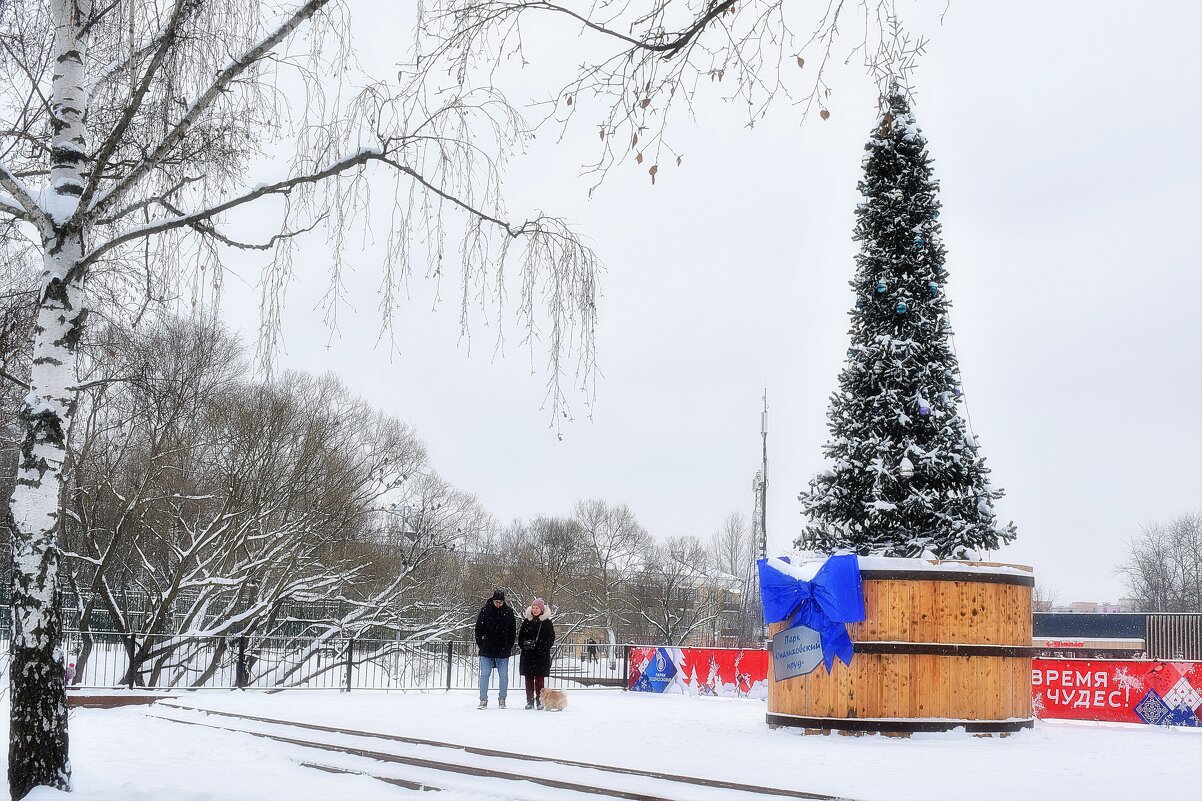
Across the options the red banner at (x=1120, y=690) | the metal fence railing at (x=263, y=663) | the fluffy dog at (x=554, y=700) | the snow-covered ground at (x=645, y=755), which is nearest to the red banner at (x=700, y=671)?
the metal fence railing at (x=263, y=663)

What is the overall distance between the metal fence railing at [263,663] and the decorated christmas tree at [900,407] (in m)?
8.85

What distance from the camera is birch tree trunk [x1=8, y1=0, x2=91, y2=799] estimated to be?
810cm

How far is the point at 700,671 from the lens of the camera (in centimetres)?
2300

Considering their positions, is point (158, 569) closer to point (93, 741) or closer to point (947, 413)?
point (93, 741)

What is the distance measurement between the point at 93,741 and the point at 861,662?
849 centimetres

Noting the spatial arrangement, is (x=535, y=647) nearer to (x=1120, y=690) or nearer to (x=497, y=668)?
(x=497, y=668)

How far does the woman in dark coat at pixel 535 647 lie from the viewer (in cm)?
1708

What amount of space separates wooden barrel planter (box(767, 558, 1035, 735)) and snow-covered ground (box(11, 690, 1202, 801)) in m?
0.29

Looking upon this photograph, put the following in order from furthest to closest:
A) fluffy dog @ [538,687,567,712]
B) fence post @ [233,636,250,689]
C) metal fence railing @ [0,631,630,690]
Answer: metal fence railing @ [0,631,630,690] < fence post @ [233,636,250,689] < fluffy dog @ [538,687,567,712]

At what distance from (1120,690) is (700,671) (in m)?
8.23

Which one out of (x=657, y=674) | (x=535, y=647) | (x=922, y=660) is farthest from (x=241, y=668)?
(x=922, y=660)

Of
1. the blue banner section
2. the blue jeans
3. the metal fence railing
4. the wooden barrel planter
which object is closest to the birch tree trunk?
the wooden barrel planter

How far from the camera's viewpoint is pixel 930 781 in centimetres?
938

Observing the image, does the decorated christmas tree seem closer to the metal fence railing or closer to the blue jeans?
the blue jeans
